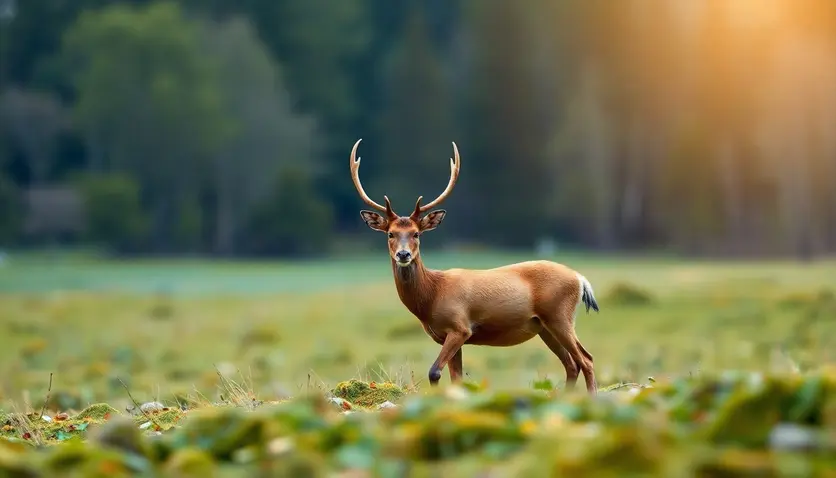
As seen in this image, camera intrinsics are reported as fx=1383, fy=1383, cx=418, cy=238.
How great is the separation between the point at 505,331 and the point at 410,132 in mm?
78898

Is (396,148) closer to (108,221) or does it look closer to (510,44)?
(510,44)

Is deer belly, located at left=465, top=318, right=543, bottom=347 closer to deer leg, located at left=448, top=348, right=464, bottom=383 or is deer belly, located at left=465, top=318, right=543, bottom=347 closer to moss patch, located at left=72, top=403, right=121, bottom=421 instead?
deer leg, located at left=448, top=348, right=464, bottom=383

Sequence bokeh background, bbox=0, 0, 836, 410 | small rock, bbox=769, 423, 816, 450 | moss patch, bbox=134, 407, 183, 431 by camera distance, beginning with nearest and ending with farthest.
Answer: small rock, bbox=769, 423, 816, 450, moss patch, bbox=134, 407, 183, 431, bokeh background, bbox=0, 0, 836, 410

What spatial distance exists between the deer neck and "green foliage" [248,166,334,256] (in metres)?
68.0

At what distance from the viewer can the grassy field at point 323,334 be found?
24438mm

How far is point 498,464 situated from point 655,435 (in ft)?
3.12

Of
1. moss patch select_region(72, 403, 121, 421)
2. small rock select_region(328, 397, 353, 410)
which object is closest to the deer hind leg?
small rock select_region(328, 397, 353, 410)

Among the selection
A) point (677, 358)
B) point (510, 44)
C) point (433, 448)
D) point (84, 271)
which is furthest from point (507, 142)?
point (433, 448)

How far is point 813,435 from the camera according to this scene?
27.0 ft

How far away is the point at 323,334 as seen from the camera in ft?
120

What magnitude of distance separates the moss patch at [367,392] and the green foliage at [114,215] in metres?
70.7

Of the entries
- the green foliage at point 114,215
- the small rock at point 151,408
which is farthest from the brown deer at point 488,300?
the green foliage at point 114,215

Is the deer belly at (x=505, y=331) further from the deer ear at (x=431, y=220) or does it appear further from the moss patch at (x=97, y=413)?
the moss patch at (x=97, y=413)

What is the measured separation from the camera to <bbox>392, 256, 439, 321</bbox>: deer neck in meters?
13.8
